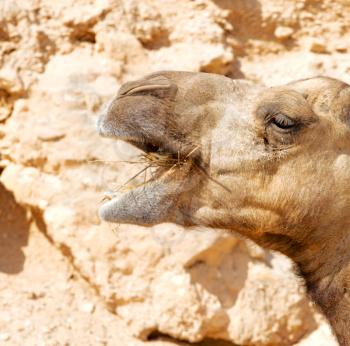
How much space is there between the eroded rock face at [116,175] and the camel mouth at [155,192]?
2142 millimetres

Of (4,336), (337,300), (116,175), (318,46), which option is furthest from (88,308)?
(318,46)

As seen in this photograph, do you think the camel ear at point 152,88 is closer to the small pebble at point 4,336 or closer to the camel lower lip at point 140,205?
the camel lower lip at point 140,205

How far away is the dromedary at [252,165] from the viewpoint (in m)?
3.15

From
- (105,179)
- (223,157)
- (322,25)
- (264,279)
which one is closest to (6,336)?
(105,179)

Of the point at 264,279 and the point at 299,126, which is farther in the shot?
the point at 264,279

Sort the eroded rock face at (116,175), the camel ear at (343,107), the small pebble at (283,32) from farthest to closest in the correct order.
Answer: the small pebble at (283,32) → the eroded rock face at (116,175) → the camel ear at (343,107)

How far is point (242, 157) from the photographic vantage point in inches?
127

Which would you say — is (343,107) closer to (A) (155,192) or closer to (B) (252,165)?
(B) (252,165)

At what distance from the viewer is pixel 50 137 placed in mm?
5395

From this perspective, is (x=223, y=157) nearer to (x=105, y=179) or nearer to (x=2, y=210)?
(x=105, y=179)

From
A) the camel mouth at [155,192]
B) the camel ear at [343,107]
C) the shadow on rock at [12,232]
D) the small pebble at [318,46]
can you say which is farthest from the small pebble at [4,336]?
the small pebble at [318,46]

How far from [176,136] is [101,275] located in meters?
2.55

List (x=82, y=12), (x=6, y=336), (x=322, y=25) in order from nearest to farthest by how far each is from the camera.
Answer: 1. (x=6, y=336)
2. (x=82, y=12)
3. (x=322, y=25)

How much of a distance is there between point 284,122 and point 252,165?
24cm
